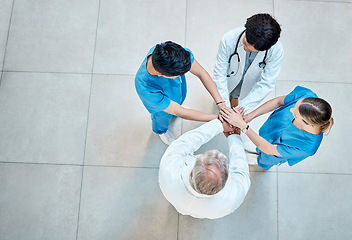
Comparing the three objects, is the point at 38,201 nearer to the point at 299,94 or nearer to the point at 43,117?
the point at 43,117

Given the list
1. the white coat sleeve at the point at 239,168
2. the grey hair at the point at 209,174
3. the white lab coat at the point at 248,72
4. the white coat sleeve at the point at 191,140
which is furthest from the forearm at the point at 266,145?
the grey hair at the point at 209,174

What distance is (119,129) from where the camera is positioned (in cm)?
268

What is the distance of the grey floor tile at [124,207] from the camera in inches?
98.0

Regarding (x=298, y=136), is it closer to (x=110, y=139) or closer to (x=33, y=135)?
(x=110, y=139)

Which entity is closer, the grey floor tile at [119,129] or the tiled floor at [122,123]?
the tiled floor at [122,123]

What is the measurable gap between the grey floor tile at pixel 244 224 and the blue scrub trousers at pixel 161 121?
2.53 ft

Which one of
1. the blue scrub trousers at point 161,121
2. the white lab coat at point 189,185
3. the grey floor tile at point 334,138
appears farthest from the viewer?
the grey floor tile at point 334,138

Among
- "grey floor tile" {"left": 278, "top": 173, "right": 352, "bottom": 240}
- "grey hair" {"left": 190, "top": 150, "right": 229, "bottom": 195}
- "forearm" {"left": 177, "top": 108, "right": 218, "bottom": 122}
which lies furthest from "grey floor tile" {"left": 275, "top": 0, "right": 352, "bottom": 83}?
"grey hair" {"left": 190, "top": 150, "right": 229, "bottom": 195}

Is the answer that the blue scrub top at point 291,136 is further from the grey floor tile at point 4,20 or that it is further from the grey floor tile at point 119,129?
the grey floor tile at point 4,20

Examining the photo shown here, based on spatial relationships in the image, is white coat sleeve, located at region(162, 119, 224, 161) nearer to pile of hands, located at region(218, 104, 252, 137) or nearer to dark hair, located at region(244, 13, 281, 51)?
pile of hands, located at region(218, 104, 252, 137)

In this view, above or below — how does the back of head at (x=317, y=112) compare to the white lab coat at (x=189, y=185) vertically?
above

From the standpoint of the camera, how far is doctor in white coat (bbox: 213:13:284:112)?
1647 mm

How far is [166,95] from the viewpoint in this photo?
73.5 inches

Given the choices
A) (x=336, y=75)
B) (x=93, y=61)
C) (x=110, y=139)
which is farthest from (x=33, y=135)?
(x=336, y=75)
